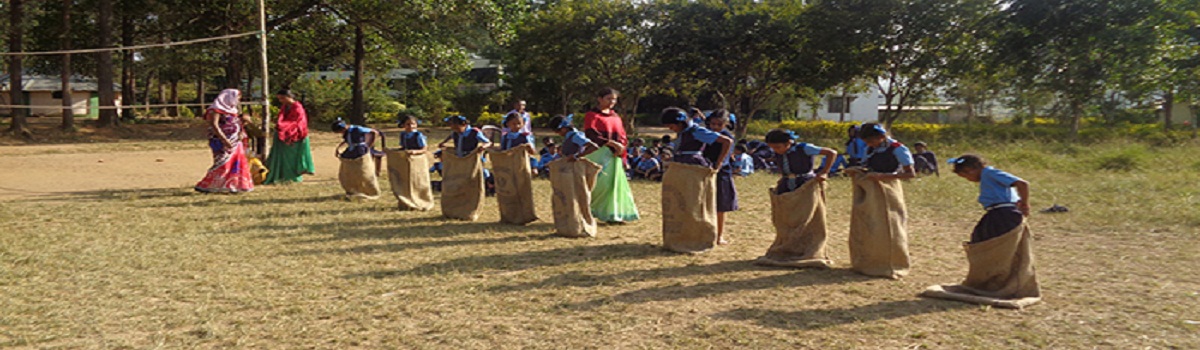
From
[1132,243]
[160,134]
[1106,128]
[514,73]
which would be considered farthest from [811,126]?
[1132,243]

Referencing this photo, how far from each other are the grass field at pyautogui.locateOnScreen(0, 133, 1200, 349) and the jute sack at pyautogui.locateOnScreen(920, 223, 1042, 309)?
12 cm

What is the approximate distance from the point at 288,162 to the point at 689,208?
780 centimetres

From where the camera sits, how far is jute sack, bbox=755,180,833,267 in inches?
249

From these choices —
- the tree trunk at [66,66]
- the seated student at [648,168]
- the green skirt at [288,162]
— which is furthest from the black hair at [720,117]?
the tree trunk at [66,66]

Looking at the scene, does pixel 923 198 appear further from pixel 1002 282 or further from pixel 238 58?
pixel 238 58

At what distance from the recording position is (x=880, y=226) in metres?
5.95

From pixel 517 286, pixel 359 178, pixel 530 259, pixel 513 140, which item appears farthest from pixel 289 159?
pixel 517 286

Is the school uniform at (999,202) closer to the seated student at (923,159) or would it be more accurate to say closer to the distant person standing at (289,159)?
the seated student at (923,159)

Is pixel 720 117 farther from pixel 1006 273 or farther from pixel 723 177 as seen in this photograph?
pixel 1006 273

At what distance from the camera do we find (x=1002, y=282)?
17.2 ft

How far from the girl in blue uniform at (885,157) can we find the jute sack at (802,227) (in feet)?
1.73

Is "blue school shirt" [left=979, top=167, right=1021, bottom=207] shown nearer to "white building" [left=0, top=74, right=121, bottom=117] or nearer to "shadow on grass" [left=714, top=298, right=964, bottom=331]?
"shadow on grass" [left=714, top=298, right=964, bottom=331]

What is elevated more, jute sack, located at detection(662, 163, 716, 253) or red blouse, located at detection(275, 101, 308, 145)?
red blouse, located at detection(275, 101, 308, 145)

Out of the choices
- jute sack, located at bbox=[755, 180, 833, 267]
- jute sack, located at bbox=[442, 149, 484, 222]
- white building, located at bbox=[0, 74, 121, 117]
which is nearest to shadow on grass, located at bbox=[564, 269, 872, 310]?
jute sack, located at bbox=[755, 180, 833, 267]
